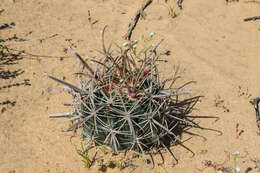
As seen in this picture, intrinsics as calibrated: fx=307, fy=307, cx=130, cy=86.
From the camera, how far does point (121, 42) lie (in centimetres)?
457

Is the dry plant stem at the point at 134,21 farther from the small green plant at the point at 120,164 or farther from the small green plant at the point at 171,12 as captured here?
the small green plant at the point at 120,164

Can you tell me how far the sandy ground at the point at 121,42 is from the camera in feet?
10.4

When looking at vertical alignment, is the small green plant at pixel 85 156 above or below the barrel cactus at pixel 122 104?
below

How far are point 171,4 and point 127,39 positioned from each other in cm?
120

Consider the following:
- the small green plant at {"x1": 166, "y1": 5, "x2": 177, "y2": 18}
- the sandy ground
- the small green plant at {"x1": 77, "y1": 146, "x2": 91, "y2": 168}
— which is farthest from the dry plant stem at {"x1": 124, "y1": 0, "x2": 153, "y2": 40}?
the small green plant at {"x1": 77, "y1": 146, "x2": 91, "y2": 168}

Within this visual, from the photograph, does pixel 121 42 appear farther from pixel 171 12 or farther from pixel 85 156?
pixel 85 156

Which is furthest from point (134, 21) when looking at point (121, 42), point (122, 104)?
point (122, 104)

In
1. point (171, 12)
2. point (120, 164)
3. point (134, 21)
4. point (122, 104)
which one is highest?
point (171, 12)

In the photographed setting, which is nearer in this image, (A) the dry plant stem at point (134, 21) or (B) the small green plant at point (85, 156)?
(B) the small green plant at point (85, 156)

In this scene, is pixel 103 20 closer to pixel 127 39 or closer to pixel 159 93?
pixel 127 39

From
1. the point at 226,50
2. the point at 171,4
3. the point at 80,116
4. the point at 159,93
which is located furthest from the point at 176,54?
the point at 80,116

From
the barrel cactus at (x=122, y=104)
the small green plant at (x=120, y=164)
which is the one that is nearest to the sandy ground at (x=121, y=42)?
the small green plant at (x=120, y=164)

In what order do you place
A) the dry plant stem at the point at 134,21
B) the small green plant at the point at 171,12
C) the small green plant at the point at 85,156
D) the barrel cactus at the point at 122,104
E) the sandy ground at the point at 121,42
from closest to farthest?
the barrel cactus at the point at 122,104 → the small green plant at the point at 85,156 → the sandy ground at the point at 121,42 → the dry plant stem at the point at 134,21 → the small green plant at the point at 171,12

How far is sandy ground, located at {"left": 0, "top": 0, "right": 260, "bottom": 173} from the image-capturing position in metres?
3.18
